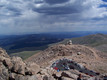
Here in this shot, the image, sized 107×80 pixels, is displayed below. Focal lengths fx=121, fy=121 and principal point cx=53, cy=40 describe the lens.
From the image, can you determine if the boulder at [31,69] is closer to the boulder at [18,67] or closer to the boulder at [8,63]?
the boulder at [18,67]

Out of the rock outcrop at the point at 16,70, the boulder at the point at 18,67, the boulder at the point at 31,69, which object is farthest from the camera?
the boulder at the point at 31,69

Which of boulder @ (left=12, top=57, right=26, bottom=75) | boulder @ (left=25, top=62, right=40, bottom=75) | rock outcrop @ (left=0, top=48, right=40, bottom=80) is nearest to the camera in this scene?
rock outcrop @ (left=0, top=48, right=40, bottom=80)

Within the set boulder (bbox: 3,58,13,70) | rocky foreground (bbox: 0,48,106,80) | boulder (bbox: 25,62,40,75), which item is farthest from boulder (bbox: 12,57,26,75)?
boulder (bbox: 25,62,40,75)

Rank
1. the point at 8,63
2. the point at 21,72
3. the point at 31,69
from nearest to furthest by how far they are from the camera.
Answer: the point at 21,72 < the point at 8,63 < the point at 31,69

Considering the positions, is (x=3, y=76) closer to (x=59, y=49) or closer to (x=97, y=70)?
(x=97, y=70)

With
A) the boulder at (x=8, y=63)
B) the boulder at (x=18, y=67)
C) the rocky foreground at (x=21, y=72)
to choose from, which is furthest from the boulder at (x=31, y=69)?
Result: the boulder at (x=8, y=63)

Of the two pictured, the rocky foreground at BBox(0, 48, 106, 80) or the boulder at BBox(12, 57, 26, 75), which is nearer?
the rocky foreground at BBox(0, 48, 106, 80)

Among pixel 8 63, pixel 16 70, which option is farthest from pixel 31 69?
pixel 8 63

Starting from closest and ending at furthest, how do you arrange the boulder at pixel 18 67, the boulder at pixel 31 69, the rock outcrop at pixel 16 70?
the rock outcrop at pixel 16 70 → the boulder at pixel 18 67 → the boulder at pixel 31 69

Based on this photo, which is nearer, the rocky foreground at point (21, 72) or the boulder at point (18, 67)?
the rocky foreground at point (21, 72)

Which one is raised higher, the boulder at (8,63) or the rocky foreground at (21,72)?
the boulder at (8,63)

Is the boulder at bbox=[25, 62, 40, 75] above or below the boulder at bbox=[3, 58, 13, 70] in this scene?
below

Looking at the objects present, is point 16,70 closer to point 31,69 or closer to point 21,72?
point 21,72

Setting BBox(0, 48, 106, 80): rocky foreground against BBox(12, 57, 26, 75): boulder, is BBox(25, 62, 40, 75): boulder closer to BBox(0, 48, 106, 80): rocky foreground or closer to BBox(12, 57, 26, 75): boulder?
BBox(0, 48, 106, 80): rocky foreground
